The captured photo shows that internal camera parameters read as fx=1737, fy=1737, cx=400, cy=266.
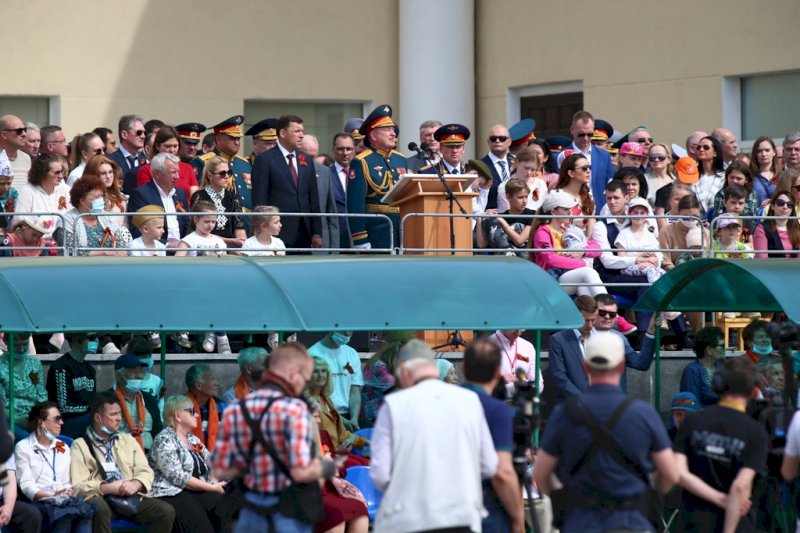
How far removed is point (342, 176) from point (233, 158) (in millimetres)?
1164

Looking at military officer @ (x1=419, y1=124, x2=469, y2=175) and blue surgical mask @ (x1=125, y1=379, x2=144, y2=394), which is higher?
military officer @ (x1=419, y1=124, x2=469, y2=175)

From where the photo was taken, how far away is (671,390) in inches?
647

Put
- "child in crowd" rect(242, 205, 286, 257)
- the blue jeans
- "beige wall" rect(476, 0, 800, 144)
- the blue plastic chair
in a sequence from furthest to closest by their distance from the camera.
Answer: "beige wall" rect(476, 0, 800, 144)
"child in crowd" rect(242, 205, 286, 257)
the blue plastic chair
the blue jeans

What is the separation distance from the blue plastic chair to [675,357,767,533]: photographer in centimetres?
341

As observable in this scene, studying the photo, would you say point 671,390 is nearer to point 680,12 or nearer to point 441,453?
point 441,453

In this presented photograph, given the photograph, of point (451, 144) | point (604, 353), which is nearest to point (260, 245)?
point (451, 144)

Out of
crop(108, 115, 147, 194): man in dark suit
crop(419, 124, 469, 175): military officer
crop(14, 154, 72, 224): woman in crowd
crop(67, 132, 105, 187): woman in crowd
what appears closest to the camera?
crop(14, 154, 72, 224): woman in crowd

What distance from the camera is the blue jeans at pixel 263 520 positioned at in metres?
9.76

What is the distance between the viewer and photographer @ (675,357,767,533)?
10227 mm

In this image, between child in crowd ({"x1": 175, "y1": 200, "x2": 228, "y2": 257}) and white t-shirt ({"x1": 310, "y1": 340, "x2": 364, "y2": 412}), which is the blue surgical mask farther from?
child in crowd ({"x1": 175, "y1": 200, "x2": 228, "y2": 257})

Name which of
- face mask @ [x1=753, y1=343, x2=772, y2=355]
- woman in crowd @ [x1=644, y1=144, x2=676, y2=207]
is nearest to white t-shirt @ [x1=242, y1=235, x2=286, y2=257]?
face mask @ [x1=753, y1=343, x2=772, y2=355]

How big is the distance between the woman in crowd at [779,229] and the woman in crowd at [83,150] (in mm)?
6681

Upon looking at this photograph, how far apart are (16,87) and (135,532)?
1286cm

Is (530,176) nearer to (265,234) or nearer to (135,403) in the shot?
(265,234)
